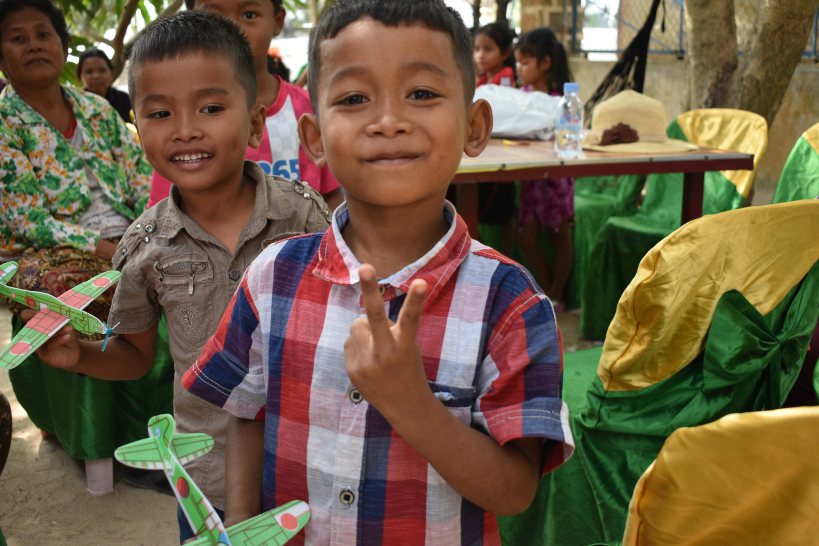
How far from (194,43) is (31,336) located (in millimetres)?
568

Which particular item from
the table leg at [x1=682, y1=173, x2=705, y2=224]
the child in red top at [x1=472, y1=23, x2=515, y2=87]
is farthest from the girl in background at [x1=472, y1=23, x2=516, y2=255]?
the table leg at [x1=682, y1=173, x2=705, y2=224]

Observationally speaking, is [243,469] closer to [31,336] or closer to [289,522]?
[289,522]

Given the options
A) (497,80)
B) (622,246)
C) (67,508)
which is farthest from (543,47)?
(67,508)

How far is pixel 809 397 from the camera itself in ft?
5.69

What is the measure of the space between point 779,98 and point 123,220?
132 inches

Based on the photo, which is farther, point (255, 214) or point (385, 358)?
point (255, 214)

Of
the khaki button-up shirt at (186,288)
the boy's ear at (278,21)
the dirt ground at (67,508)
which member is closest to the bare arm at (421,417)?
the khaki button-up shirt at (186,288)

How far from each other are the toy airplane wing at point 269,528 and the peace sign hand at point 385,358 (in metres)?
0.17

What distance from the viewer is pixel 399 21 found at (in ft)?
3.25

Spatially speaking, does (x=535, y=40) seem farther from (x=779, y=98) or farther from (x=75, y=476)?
(x=75, y=476)

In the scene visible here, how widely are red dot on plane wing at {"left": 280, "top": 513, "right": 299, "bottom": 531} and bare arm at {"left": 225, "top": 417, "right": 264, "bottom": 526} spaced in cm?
17

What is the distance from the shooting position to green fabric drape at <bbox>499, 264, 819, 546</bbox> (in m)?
1.58

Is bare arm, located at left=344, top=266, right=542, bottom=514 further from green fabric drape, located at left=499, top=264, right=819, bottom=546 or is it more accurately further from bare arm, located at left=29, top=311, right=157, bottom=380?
green fabric drape, located at left=499, top=264, right=819, bottom=546

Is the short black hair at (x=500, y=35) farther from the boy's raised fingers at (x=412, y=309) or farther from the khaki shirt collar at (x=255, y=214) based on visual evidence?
the boy's raised fingers at (x=412, y=309)
